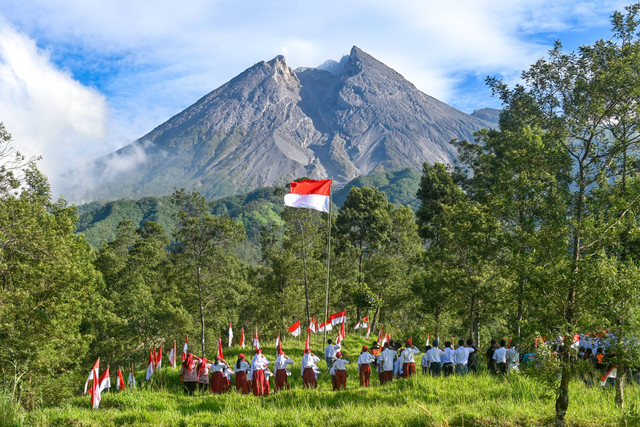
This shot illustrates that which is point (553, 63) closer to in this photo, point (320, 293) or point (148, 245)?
point (320, 293)

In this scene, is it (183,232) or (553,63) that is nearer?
(553,63)

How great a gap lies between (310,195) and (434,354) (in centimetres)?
751

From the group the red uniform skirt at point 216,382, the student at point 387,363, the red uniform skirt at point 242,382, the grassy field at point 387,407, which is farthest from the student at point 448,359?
the red uniform skirt at point 216,382

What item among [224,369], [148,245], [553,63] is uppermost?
[553,63]

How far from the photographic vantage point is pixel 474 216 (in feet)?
58.0

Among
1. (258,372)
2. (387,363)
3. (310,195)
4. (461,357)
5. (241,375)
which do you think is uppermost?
(310,195)

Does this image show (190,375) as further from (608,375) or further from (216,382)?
(608,375)

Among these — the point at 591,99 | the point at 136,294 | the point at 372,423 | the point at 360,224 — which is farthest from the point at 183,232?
the point at 591,99

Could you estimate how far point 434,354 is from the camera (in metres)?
14.2

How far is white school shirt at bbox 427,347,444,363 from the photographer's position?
46.2 ft

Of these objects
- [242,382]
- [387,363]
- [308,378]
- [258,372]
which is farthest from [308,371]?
[387,363]

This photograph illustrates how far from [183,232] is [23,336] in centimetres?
1061

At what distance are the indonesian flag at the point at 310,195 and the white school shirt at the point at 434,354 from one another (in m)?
6.48

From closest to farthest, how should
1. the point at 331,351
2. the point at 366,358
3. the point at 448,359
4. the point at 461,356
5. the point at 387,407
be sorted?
1. the point at 387,407
2. the point at 366,358
3. the point at 461,356
4. the point at 448,359
5. the point at 331,351
